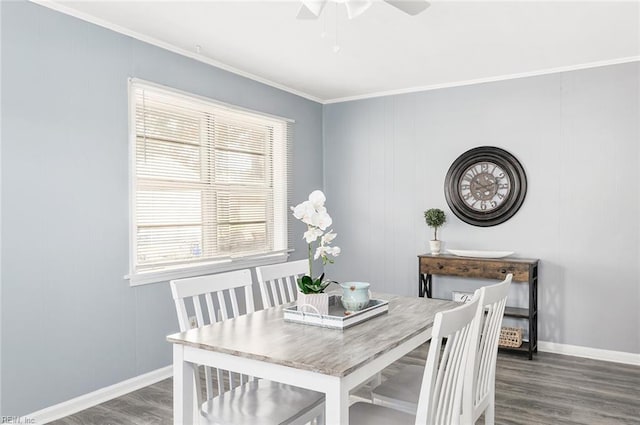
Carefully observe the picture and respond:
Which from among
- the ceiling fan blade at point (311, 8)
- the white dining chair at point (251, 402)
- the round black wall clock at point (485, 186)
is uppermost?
the ceiling fan blade at point (311, 8)

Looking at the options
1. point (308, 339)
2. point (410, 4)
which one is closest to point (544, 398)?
point (308, 339)

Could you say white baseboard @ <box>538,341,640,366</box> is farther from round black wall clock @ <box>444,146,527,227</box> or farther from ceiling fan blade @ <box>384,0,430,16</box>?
ceiling fan blade @ <box>384,0,430,16</box>

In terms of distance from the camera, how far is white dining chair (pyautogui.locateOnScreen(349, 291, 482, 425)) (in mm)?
1571

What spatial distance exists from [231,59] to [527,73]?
2.66 metres

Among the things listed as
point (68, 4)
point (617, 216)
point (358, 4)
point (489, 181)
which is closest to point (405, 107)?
point (489, 181)

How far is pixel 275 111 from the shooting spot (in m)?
4.77

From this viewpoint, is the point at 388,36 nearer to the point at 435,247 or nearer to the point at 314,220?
the point at 314,220

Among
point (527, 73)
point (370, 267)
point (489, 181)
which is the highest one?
point (527, 73)

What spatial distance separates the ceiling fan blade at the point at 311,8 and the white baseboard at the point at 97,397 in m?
2.68

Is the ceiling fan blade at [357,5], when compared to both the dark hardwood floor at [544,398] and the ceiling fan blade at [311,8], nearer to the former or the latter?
the ceiling fan blade at [311,8]

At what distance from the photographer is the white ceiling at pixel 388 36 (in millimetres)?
2961

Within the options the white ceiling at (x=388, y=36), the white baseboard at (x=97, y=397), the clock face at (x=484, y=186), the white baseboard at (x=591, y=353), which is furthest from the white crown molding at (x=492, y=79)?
the white baseboard at (x=97, y=397)

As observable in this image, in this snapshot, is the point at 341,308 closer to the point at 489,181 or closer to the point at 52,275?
the point at 52,275

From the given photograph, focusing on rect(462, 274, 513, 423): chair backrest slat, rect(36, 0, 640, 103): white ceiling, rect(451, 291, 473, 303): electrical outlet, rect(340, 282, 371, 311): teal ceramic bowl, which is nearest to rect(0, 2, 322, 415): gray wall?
rect(36, 0, 640, 103): white ceiling
